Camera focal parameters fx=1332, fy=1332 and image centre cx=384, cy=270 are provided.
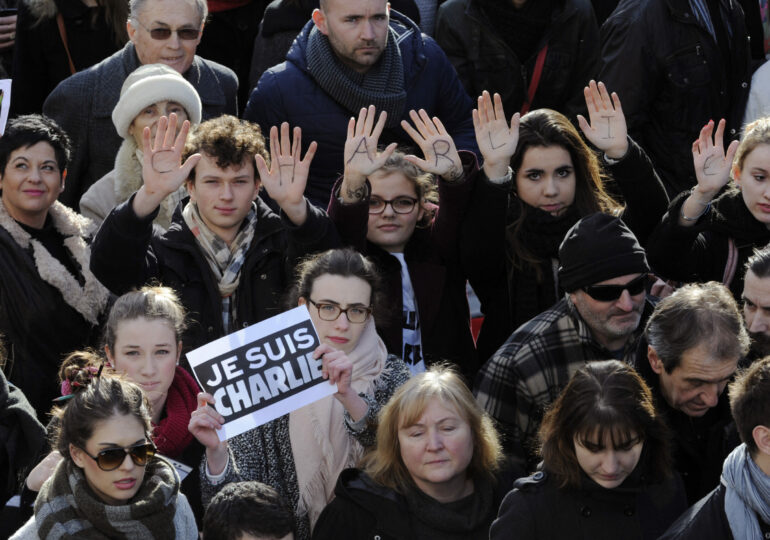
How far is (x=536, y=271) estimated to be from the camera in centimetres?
613

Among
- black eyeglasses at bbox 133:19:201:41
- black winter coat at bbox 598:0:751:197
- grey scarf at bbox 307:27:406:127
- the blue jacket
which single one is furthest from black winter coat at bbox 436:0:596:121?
black eyeglasses at bbox 133:19:201:41

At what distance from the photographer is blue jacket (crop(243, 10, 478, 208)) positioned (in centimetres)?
677

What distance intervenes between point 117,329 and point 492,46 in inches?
123

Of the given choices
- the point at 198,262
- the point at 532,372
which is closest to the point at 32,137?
the point at 198,262

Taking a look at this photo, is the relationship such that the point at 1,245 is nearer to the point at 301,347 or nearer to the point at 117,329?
the point at 117,329

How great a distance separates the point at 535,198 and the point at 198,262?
63.5 inches

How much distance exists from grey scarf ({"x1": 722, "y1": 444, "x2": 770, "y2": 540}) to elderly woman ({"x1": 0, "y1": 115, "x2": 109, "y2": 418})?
3169 millimetres

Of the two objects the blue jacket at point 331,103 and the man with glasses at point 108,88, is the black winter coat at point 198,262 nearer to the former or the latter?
the blue jacket at point 331,103

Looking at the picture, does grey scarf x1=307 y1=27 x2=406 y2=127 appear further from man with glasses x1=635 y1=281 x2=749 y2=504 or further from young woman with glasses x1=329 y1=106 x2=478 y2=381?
man with glasses x1=635 y1=281 x2=749 y2=504

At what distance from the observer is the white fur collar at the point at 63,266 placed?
6.13 m

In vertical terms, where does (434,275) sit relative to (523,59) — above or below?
below

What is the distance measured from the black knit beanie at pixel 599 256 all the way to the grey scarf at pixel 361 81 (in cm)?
160

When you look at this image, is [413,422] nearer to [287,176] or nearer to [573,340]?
[573,340]

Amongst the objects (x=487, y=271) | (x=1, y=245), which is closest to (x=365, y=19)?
(x=487, y=271)
